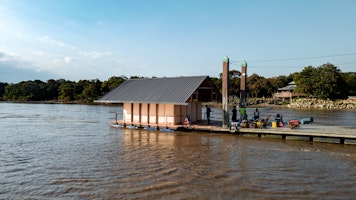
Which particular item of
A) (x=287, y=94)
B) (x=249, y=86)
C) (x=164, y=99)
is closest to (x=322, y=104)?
(x=287, y=94)

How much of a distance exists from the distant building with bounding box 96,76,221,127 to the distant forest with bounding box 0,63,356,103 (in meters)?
46.5

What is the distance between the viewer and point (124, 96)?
936 inches

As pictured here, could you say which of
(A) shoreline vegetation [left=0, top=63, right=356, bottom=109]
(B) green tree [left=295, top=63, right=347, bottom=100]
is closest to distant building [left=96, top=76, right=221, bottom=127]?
(A) shoreline vegetation [left=0, top=63, right=356, bottom=109]

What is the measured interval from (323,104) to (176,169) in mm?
58084

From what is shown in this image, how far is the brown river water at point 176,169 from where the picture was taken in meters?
8.48

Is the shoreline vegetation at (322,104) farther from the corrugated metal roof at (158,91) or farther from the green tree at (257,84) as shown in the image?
the corrugated metal roof at (158,91)

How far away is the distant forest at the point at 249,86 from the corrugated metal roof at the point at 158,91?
158ft

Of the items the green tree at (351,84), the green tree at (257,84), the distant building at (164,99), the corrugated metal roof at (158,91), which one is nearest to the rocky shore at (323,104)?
the green tree at (351,84)

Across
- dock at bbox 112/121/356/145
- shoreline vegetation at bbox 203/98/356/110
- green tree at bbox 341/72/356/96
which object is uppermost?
green tree at bbox 341/72/356/96

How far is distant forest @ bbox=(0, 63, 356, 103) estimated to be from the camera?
199ft

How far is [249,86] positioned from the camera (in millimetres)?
78125

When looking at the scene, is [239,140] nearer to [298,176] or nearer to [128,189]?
[298,176]

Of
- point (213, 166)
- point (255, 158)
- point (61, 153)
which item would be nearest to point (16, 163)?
point (61, 153)

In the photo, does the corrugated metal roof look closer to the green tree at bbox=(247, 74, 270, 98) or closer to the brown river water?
the brown river water
